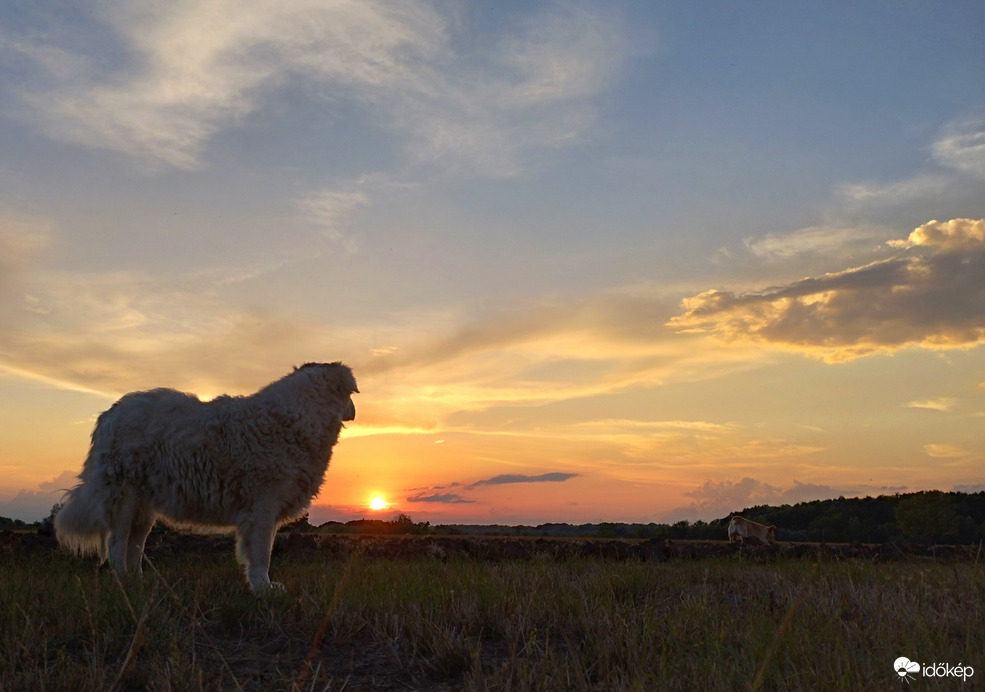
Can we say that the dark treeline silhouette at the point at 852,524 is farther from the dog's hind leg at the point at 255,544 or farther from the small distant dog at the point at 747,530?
the dog's hind leg at the point at 255,544

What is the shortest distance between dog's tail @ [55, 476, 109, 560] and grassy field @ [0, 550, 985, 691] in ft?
5.80

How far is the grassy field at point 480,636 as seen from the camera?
11.7ft

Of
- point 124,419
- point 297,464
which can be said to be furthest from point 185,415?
point 297,464

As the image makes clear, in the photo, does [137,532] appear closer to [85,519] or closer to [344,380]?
[85,519]

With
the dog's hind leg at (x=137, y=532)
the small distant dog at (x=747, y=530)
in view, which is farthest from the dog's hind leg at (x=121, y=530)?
the small distant dog at (x=747, y=530)

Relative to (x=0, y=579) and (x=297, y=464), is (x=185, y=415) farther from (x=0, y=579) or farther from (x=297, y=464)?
(x=0, y=579)

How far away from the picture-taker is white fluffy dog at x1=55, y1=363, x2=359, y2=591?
7.81m

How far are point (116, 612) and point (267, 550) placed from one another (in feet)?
9.55
